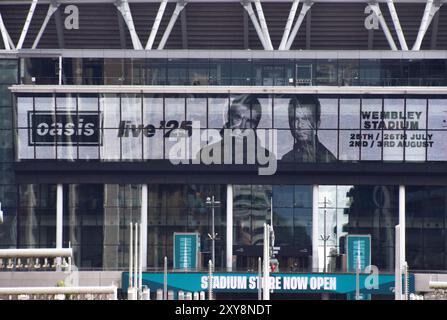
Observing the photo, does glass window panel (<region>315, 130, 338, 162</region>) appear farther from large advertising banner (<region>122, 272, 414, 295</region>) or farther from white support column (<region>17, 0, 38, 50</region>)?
white support column (<region>17, 0, 38, 50</region>)

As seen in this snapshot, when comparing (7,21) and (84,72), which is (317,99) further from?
(7,21)

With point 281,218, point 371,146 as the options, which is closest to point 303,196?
point 281,218

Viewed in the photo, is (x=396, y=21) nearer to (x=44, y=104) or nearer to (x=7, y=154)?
(x=44, y=104)

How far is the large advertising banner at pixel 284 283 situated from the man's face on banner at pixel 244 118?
12.2 metres

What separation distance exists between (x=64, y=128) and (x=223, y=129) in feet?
41.9

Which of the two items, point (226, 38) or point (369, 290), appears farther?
point (226, 38)

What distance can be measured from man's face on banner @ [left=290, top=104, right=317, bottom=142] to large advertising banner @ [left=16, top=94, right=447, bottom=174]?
0.08 meters

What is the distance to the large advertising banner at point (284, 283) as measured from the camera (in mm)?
98750

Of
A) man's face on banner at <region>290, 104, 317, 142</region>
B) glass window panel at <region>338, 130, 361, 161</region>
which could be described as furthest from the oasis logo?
glass window panel at <region>338, 130, 361, 161</region>
